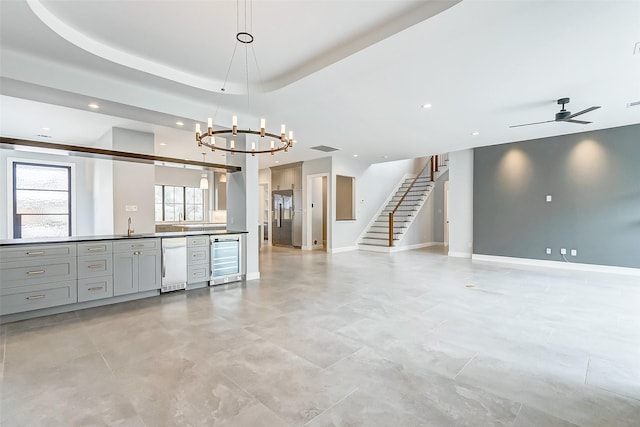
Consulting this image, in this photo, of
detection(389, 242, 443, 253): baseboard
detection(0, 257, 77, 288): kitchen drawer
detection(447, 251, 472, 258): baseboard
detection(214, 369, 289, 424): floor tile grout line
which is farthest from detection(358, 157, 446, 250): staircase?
detection(0, 257, 77, 288): kitchen drawer

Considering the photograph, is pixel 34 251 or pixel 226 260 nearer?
pixel 34 251

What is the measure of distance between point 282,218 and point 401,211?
435 centimetres

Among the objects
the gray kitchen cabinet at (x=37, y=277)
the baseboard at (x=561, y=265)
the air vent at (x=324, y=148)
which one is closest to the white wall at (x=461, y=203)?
the baseboard at (x=561, y=265)

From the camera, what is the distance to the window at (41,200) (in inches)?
299

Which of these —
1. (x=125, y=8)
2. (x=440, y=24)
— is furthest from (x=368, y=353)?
(x=125, y=8)

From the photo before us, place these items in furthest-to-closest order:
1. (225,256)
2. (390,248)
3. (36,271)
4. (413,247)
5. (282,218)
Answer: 1. (282,218)
2. (413,247)
3. (390,248)
4. (225,256)
5. (36,271)

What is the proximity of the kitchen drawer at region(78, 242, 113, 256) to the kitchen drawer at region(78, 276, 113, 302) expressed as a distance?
35 centimetres

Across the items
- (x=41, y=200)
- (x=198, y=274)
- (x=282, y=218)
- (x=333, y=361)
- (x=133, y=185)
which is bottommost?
(x=333, y=361)

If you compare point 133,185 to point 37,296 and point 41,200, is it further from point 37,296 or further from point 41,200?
point 41,200

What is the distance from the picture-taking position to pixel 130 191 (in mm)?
6340

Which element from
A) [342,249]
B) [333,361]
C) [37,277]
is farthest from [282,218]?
[333,361]

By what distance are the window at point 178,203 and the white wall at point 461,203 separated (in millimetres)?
9118

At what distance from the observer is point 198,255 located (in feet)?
16.5

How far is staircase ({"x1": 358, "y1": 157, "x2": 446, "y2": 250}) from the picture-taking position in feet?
32.9
